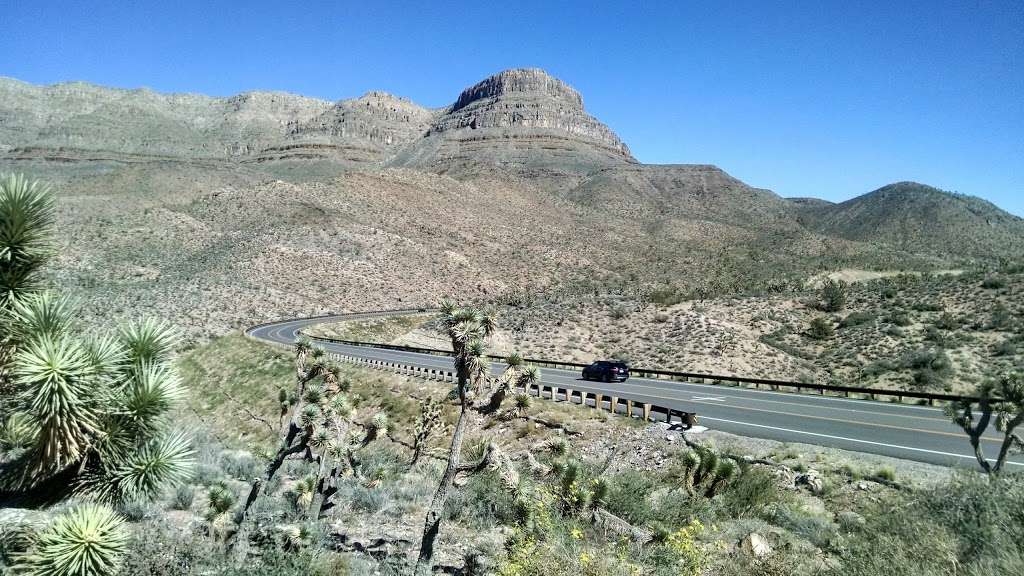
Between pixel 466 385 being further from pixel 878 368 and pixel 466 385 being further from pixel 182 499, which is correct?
pixel 878 368

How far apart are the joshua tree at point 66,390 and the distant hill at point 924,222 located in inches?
4249

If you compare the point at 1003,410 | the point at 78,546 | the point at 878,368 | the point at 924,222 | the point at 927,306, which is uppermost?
the point at 924,222

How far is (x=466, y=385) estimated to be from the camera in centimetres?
815

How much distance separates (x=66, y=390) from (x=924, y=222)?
133m

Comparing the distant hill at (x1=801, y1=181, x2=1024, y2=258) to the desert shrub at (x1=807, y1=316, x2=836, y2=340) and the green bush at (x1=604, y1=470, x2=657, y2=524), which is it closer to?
the desert shrub at (x1=807, y1=316, x2=836, y2=340)

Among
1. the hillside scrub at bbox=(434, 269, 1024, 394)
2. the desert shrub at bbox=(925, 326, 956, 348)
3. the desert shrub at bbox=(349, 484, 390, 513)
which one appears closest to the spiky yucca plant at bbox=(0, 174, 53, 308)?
the desert shrub at bbox=(349, 484, 390, 513)

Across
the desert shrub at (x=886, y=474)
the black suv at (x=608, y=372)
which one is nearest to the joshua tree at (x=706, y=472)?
the desert shrub at (x=886, y=474)

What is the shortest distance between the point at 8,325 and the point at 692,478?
39.5ft

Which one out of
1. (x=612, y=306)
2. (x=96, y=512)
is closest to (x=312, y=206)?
(x=612, y=306)

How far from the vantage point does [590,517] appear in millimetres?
10180

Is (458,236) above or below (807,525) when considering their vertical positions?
above

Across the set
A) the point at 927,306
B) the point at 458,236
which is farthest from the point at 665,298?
the point at 458,236

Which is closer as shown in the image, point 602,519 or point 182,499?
point 602,519

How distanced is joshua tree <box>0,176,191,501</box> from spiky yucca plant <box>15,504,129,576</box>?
596 millimetres
